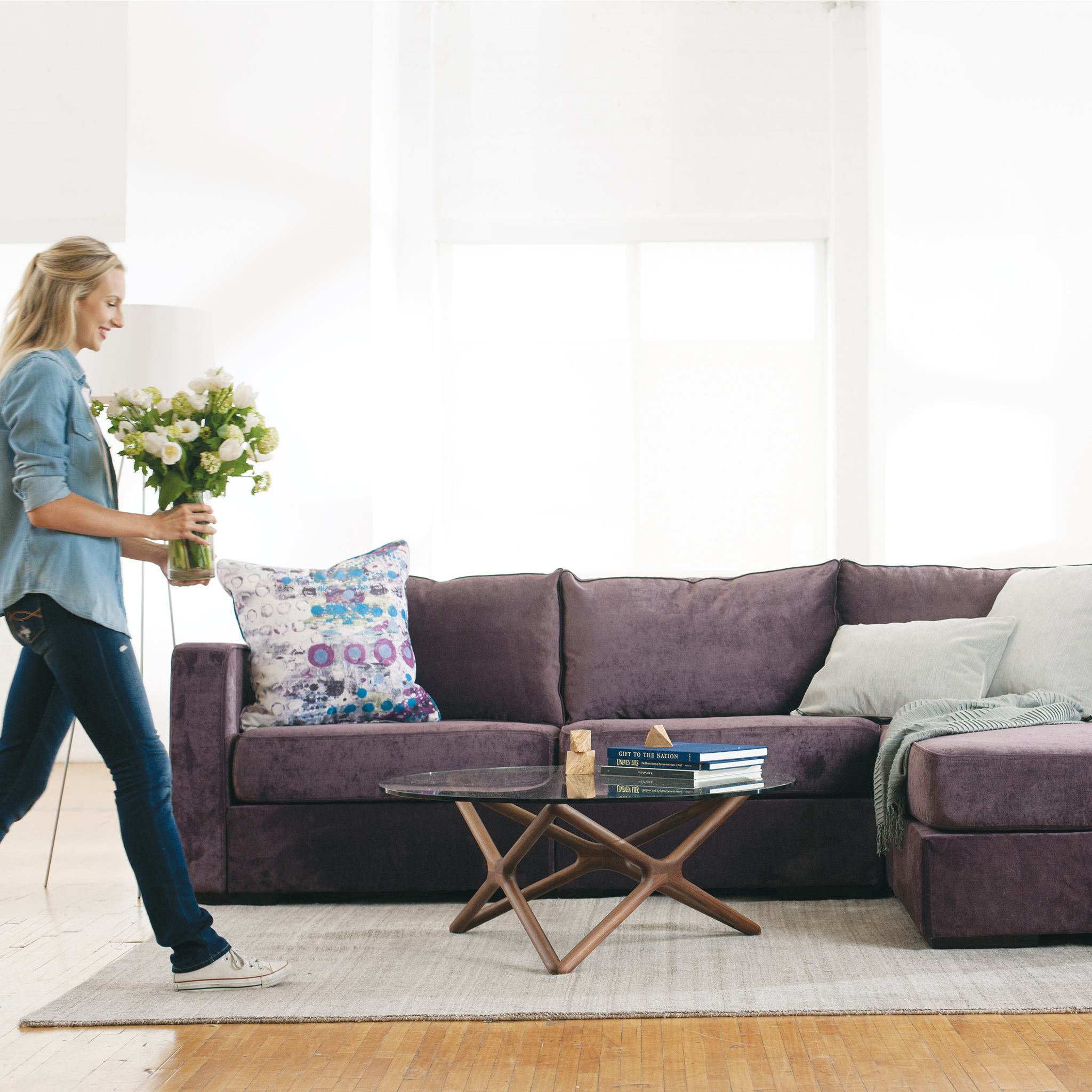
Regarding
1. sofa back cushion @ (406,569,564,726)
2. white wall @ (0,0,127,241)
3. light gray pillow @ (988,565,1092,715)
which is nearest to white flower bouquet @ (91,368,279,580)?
sofa back cushion @ (406,569,564,726)

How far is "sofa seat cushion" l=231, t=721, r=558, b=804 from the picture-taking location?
9.37 ft

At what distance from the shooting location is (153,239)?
5.21m

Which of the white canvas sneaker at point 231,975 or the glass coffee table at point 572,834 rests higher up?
the glass coffee table at point 572,834

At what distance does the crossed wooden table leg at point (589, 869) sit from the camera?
233 cm

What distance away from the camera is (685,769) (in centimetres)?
231

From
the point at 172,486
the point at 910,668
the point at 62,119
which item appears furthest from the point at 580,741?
the point at 62,119

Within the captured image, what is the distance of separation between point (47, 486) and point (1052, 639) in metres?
2.40

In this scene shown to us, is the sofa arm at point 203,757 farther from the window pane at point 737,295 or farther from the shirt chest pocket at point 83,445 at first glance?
the window pane at point 737,295

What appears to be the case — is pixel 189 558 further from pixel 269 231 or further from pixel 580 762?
pixel 269 231

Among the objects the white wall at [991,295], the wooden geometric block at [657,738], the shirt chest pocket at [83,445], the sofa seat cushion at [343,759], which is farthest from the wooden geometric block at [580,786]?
the white wall at [991,295]

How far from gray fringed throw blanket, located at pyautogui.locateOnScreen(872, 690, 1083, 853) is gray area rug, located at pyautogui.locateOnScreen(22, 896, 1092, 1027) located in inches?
9.0

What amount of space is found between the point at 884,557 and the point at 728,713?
2274mm

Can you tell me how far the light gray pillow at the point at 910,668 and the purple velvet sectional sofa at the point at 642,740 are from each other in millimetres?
154

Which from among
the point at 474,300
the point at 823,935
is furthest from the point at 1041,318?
the point at 823,935
